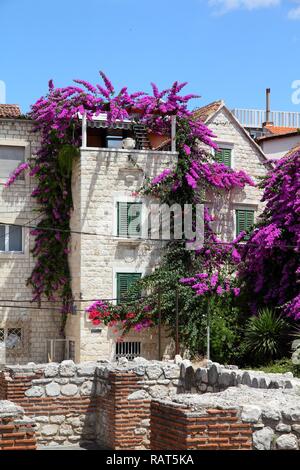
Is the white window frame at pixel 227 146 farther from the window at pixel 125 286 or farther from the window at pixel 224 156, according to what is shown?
the window at pixel 125 286

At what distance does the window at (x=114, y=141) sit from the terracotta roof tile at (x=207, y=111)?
3.55 meters

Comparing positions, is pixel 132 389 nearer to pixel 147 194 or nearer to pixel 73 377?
pixel 73 377

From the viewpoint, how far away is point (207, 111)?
115ft

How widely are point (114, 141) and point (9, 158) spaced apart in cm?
395

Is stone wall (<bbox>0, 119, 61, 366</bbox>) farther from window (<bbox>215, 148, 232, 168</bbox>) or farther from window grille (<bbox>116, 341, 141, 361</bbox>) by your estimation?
window (<bbox>215, 148, 232, 168</bbox>)

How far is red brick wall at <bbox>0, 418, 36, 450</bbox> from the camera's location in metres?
9.20

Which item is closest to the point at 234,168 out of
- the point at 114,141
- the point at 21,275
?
the point at 114,141

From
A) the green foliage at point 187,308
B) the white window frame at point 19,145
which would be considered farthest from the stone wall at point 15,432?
the white window frame at point 19,145

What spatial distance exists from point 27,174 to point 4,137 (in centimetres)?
159

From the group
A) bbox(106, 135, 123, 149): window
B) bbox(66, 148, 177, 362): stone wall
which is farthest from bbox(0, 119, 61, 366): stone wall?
bbox(106, 135, 123, 149): window

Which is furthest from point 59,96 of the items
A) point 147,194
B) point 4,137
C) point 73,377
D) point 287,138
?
point 73,377

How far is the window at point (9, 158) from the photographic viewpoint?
32844mm

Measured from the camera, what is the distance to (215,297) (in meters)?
30.9
